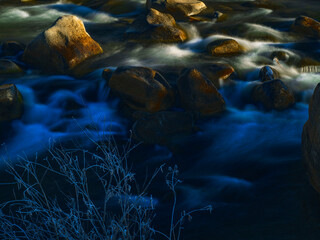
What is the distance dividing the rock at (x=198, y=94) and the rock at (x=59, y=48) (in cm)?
260

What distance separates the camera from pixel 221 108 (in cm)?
683

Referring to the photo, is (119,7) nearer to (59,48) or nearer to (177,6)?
(177,6)

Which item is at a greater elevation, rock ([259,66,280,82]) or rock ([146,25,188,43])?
rock ([146,25,188,43])

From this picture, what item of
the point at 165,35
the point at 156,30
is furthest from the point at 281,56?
the point at 156,30

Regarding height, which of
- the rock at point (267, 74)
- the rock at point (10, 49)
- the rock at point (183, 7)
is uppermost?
the rock at point (183, 7)

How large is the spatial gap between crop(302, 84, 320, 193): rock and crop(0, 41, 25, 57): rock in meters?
6.37

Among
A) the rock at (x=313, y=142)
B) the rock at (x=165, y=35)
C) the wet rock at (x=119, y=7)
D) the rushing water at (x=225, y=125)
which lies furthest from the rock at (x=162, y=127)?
the wet rock at (x=119, y=7)

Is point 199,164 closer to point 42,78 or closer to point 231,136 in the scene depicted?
point 231,136

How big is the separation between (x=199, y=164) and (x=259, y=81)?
2.76 m

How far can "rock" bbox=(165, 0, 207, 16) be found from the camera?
11.1m

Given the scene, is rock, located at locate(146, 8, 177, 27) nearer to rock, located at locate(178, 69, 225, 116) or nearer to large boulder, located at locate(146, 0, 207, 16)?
large boulder, located at locate(146, 0, 207, 16)

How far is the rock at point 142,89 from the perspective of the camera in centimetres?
663

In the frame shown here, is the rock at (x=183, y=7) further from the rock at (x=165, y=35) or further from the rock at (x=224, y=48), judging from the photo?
the rock at (x=224, y=48)

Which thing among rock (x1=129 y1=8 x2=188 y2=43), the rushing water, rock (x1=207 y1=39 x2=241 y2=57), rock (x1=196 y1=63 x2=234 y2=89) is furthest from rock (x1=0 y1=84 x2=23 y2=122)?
rock (x1=207 y1=39 x2=241 y2=57)
